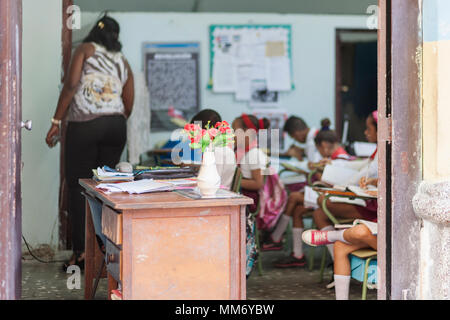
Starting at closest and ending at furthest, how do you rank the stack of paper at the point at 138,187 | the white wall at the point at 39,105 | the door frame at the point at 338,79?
the stack of paper at the point at 138,187, the white wall at the point at 39,105, the door frame at the point at 338,79

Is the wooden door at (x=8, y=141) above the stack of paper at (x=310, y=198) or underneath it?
above

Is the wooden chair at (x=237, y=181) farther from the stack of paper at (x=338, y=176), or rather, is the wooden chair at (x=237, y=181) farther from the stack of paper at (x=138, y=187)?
the stack of paper at (x=138, y=187)

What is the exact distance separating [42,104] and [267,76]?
7.73 ft

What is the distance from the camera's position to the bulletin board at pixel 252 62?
6.79m

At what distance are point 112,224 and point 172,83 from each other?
383 cm

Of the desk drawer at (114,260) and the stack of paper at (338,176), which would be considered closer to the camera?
the desk drawer at (114,260)

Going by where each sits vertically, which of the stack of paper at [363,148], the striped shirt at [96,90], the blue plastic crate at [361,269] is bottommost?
the blue plastic crate at [361,269]

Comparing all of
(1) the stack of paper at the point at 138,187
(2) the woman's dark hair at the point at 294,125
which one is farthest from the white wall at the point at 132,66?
(1) the stack of paper at the point at 138,187

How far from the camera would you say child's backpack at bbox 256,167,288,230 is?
5371 millimetres

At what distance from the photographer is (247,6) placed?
6777 millimetres

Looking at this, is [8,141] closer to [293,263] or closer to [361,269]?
[361,269]

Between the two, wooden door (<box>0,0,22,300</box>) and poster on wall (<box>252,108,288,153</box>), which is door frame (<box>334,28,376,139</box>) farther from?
wooden door (<box>0,0,22,300</box>)

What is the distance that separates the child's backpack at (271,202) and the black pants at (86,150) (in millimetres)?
1229
